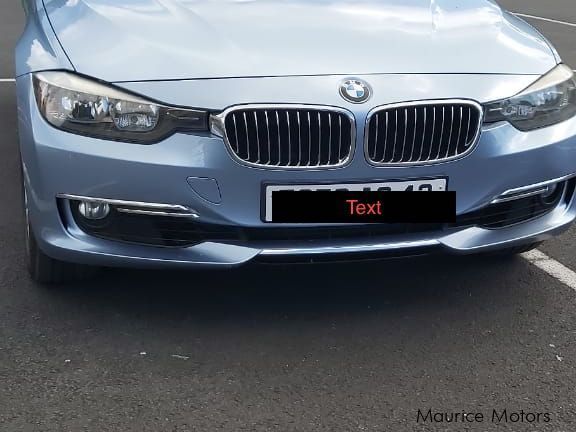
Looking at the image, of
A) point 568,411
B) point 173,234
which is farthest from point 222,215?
point 568,411

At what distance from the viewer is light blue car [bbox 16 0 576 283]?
11.0 feet

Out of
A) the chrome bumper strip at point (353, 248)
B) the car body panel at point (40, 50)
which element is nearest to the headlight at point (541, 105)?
the chrome bumper strip at point (353, 248)

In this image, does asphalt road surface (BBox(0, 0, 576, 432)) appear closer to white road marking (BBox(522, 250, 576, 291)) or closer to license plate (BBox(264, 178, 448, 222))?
white road marking (BBox(522, 250, 576, 291))

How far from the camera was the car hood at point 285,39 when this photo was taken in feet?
11.4

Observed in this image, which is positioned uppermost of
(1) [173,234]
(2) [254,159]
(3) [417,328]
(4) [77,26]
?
(4) [77,26]

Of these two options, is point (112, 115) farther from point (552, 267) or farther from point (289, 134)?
point (552, 267)

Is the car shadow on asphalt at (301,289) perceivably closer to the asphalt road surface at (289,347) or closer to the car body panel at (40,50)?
the asphalt road surface at (289,347)

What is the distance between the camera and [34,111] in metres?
3.51

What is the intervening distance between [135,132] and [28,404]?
1.03 meters

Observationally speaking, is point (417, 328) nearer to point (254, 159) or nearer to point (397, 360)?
point (397, 360)

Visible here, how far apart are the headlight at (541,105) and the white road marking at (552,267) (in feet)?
2.66

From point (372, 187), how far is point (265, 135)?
44 cm

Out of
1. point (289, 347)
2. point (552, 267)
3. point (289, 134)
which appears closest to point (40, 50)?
point (289, 134)

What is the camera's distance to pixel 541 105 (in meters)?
3.75
